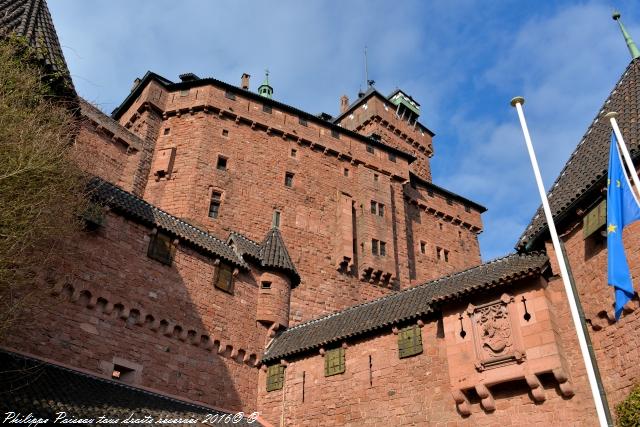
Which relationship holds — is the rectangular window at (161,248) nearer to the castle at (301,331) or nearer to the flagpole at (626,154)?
the castle at (301,331)

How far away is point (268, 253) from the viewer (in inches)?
776

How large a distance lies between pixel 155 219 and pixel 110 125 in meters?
13.4

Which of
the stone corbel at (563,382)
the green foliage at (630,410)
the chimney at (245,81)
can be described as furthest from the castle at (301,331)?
the chimney at (245,81)

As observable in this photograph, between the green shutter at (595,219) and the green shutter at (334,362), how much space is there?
722 centimetres

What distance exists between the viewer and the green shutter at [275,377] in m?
16.8

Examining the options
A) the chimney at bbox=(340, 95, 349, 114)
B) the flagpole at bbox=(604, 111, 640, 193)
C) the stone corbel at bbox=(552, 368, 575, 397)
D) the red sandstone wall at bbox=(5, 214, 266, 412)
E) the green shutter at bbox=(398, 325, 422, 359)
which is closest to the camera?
the flagpole at bbox=(604, 111, 640, 193)

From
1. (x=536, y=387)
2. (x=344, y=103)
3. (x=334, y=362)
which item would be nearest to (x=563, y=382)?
(x=536, y=387)

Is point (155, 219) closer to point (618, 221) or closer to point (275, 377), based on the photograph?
point (275, 377)

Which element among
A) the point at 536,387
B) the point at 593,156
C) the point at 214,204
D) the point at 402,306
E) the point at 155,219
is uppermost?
the point at 214,204

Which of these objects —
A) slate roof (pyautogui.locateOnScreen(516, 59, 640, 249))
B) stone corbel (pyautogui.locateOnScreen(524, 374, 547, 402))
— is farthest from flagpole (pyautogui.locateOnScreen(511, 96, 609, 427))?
stone corbel (pyautogui.locateOnScreen(524, 374, 547, 402))

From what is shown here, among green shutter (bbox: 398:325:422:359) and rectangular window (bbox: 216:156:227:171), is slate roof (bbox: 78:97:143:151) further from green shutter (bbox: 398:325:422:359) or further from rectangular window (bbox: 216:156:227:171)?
green shutter (bbox: 398:325:422:359)

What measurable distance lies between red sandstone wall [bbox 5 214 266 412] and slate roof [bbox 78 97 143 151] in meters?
13.4

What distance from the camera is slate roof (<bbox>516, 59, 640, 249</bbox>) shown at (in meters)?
11.8

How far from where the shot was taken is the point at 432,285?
630 inches
